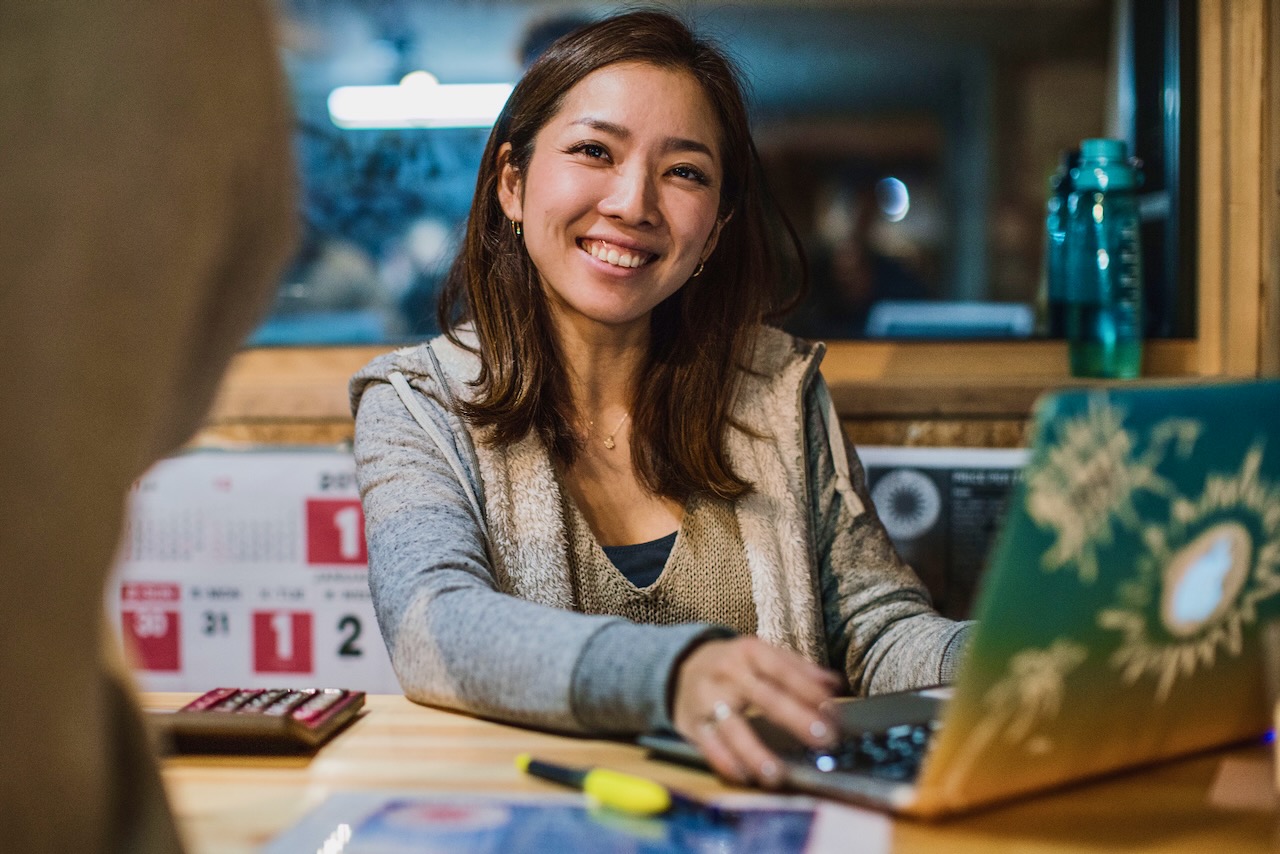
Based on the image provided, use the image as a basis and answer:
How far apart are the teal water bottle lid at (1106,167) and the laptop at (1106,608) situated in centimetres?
107

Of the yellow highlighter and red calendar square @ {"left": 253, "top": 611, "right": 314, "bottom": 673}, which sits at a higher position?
the yellow highlighter

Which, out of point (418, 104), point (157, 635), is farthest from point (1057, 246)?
point (157, 635)

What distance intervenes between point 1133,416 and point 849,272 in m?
1.49

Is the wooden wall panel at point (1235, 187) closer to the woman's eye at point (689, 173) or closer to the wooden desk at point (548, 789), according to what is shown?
the woman's eye at point (689, 173)

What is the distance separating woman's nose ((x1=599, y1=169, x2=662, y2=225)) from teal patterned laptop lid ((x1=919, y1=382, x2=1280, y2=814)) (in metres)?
0.84

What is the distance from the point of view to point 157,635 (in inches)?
70.7

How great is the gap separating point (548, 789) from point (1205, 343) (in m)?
1.42

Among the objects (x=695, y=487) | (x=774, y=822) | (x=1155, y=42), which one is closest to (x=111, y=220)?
(x=774, y=822)

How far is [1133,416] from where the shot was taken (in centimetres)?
56

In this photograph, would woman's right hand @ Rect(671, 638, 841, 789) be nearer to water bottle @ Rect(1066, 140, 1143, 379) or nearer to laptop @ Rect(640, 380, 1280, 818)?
laptop @ Rect(640, 380, 1280, 818)

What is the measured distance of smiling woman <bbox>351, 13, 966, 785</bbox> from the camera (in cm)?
127

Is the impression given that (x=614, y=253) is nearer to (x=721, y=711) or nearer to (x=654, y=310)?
(x=654, y=310)

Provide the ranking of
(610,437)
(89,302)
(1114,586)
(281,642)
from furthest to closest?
(281,642) < (610,437) < (1114,586) < (89,302)

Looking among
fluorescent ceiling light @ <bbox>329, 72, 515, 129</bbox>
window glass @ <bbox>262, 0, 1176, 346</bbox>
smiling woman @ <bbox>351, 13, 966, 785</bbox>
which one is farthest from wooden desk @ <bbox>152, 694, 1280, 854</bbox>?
fluorescent ceiling light @ <bbox>329, 72, 515, 129</bbox>
